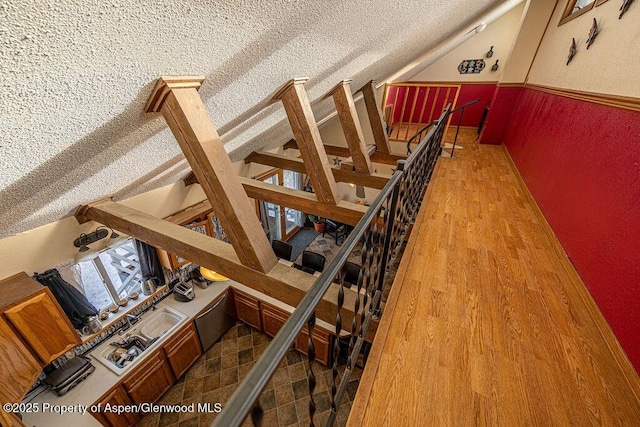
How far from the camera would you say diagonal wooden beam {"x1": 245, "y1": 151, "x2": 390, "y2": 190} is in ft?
9.51

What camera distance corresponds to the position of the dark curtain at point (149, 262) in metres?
3.12

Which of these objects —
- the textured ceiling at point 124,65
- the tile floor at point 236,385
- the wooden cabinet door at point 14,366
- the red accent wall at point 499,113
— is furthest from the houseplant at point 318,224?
the wooden cabinet door at point 14,366

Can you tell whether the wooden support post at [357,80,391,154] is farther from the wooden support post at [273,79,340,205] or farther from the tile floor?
the tile floor

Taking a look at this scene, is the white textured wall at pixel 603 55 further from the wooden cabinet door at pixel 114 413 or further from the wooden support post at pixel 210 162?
the wooden cabinet door at pixel 114 413

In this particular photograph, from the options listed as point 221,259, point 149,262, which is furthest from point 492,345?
point 149,262

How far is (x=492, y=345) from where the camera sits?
4.28 feet

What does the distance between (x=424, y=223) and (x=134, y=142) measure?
2.27 metres

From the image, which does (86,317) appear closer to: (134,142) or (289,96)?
(134,142)

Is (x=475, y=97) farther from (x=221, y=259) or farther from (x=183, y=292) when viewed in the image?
(x=183, y=292)

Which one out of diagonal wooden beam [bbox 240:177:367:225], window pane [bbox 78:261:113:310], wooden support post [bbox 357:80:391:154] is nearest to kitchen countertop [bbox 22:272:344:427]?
window pane [bbox 78:261:113:310]

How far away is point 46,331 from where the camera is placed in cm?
198

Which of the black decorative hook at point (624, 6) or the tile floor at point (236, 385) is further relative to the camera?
the tile floor at point (236, 385)

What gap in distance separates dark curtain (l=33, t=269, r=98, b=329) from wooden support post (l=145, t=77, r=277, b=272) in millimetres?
2227

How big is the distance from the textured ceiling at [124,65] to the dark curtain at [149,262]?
4.37 ft
